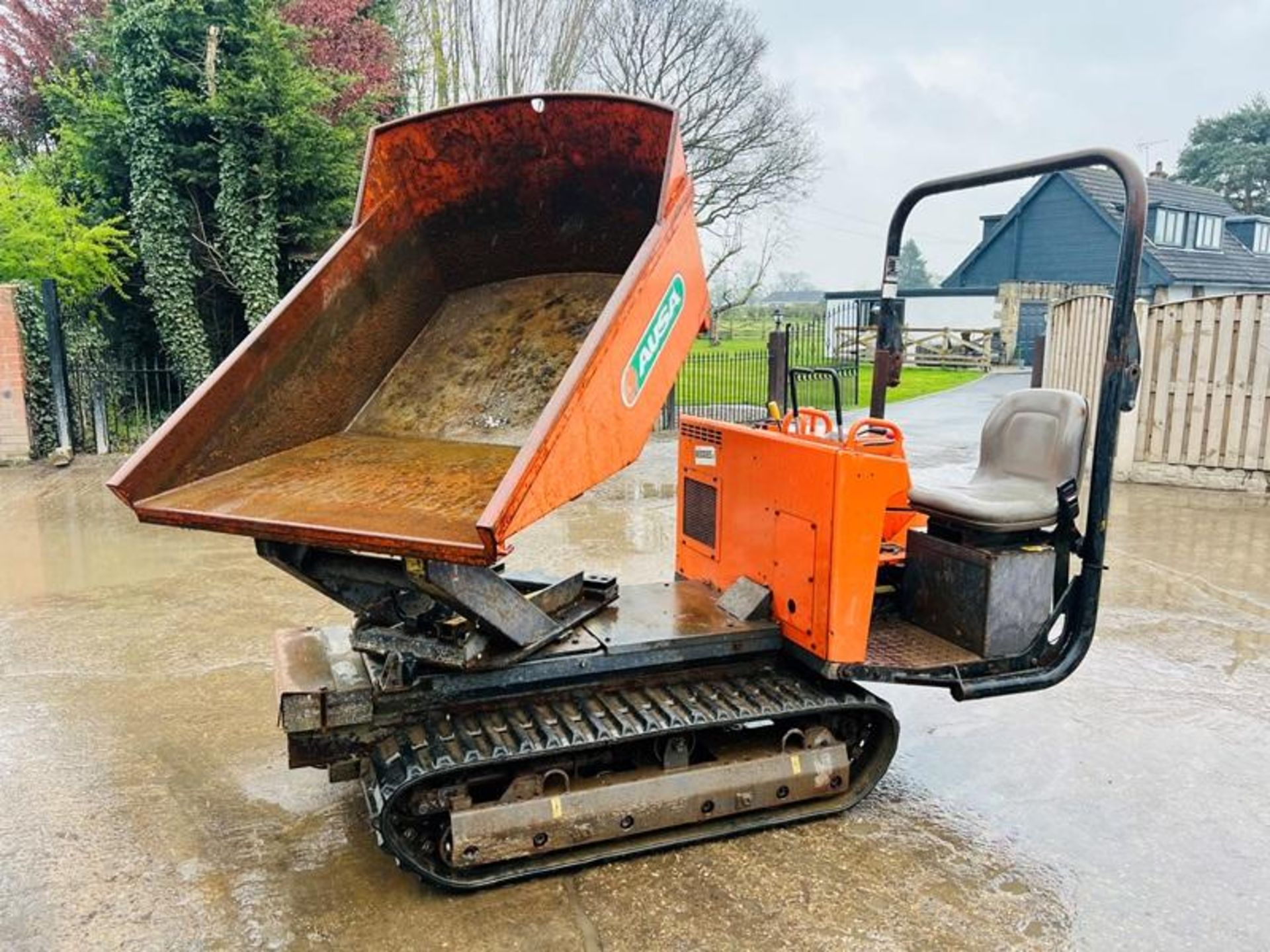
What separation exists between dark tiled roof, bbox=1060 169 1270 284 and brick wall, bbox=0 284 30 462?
2842 cm

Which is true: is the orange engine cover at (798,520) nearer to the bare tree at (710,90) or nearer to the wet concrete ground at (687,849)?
Result: the wet concrete ground at (687,849)

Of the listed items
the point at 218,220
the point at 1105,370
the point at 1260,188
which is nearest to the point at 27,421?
the point at 218,220

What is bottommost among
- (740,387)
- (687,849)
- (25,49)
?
(687,849)

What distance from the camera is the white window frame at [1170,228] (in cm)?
3070

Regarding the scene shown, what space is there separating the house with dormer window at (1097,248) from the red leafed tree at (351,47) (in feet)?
69.5

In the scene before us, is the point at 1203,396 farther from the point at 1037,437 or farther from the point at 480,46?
the point at 480,46

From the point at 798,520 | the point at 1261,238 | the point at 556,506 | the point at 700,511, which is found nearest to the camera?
the point at 556,506

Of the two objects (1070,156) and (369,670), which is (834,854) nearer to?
(369,670)

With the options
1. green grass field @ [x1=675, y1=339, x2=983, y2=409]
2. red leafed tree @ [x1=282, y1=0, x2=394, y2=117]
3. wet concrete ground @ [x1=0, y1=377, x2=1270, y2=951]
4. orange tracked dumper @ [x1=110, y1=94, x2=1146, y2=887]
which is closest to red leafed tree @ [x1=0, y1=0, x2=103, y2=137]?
red leafed tree @ [x1=282, y1=0, x2=394, y2=117]

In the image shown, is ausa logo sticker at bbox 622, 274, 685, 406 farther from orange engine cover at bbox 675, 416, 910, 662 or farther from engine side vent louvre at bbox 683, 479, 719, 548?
engine side vent louvre at bbox 683, 479, 719, 548

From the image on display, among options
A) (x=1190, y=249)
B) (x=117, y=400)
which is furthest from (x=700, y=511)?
(x=1190, y=249)

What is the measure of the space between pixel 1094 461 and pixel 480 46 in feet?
45.6


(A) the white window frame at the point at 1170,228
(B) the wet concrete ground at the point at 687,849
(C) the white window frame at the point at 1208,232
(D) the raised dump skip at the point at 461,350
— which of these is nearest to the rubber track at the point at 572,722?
(B) the wet concrete ground at the point at 687,849

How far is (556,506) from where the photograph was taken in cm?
271
